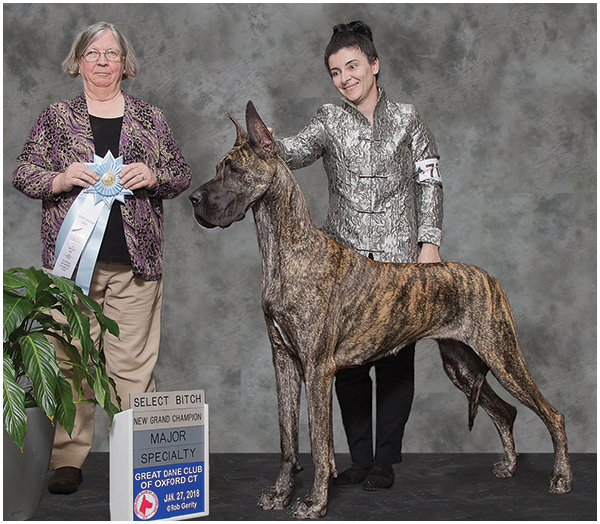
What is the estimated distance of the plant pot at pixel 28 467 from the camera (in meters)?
2.11

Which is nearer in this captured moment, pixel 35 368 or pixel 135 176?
pixel 35 368

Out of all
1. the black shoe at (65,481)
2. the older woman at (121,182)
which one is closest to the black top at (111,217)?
the older woman at (121,182)

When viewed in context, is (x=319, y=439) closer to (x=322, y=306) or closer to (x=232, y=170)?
(x=322, y=306)

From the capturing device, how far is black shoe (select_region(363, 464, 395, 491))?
2.55 m

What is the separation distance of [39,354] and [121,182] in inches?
29.4

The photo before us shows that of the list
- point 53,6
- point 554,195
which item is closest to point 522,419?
point 554,195

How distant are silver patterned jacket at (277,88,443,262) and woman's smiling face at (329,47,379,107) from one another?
0.05 m

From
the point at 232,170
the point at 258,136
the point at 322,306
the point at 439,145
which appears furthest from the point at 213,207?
the point at 439,145

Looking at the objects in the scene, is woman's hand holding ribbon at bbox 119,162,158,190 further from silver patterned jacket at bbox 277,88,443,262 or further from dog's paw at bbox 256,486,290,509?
dog's paw at bbox 256,486,290,509

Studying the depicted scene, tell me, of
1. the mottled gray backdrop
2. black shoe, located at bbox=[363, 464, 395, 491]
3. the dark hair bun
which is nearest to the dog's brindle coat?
black shoe, located at bbox=[363, 464, 395, 491]

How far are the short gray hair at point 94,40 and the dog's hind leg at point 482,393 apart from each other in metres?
1.69

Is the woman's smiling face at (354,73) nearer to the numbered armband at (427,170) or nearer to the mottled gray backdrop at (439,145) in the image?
the numbered armband at (427,170)

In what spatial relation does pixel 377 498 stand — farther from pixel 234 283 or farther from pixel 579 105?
pixel 579 105

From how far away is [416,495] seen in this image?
2516 millimetres
